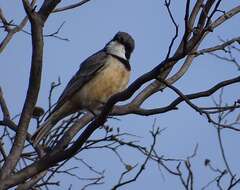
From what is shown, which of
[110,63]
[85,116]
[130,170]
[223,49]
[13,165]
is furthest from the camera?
[110,63]

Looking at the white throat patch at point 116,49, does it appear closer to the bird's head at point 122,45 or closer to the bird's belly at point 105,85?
the bird's head at point 122,45

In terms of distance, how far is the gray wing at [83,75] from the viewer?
22.4ft

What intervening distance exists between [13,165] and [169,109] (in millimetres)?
1208

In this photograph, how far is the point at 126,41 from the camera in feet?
24.1

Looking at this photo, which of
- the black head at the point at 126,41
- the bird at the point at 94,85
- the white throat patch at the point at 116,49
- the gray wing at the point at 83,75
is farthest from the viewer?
the black head at the point at 126,41

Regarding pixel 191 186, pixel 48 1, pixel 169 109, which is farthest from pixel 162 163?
pixel 48 1

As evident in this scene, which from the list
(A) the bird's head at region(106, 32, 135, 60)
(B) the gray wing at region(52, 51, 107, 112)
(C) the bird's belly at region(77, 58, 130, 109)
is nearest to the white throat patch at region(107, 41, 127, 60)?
(A) the bird's head at region(106, 32, 135, 60)

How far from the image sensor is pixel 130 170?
5.32 metres

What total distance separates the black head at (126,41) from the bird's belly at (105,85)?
1.44 ft

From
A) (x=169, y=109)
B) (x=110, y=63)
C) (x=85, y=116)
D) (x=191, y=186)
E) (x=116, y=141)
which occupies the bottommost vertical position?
(x=191, y=186)

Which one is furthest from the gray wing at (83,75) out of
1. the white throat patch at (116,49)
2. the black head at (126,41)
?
the black head at (126,41)

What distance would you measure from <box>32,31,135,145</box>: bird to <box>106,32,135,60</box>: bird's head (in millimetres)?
73

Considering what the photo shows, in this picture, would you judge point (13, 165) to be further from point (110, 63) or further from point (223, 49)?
point (110, 63)

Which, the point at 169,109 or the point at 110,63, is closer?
the point at 169,109
